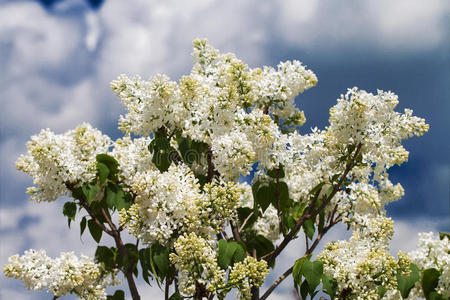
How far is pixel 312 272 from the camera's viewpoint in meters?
5.48

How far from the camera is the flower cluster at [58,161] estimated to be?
221 inches

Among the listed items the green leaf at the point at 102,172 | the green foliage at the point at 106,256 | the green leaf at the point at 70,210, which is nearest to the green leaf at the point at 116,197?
the green leaf at the point at 102,172

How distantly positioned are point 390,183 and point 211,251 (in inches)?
121

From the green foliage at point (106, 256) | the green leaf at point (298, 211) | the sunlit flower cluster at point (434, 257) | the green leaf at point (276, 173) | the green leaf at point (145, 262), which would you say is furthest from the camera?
the green foliage at point (106, 256)

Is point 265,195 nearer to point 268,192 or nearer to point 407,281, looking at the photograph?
point 268,192

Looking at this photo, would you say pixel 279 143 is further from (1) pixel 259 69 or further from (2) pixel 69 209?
(2) pixel 69 209

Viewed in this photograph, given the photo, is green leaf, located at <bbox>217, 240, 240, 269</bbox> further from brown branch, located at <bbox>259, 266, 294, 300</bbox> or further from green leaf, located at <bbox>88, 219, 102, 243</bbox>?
green leaf, located at <bbox>88, 219, 102, 243</bbox>

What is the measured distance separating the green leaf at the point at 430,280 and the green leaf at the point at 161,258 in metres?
2.57

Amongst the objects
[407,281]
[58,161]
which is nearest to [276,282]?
[407,281]

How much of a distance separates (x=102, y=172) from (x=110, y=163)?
0.21 m

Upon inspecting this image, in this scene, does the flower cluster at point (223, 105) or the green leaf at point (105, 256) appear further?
the green leaf at point (105, 256)

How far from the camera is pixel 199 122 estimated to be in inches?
227

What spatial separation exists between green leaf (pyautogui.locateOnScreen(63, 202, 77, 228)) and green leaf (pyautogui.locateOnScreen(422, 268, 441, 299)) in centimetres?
394

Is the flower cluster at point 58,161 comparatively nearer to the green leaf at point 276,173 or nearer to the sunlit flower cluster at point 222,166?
the sunlit flower cluster at point 222,166
